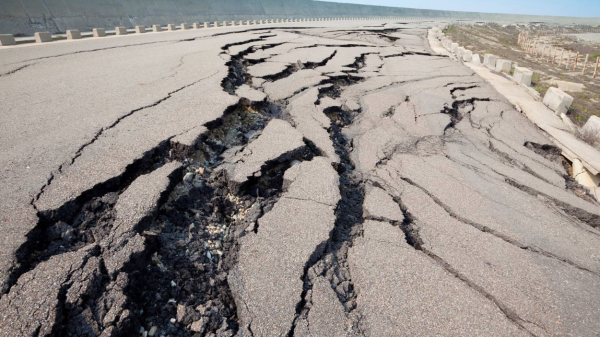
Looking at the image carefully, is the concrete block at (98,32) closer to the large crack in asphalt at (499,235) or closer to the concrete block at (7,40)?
the concrete block at (7,40)

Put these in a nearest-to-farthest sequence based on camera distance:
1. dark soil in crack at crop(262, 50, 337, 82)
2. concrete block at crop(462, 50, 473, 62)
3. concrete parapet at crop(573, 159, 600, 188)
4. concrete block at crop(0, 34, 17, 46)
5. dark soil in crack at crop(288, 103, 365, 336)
Answer: dark soil in crack at crop(288, 103, 365, 336)
concrete parapet at crop(573, 159, 600, 188)
dark soil in crack at crop(262, 50, 337, 82)
concrete block at crop(0, 34, 17, 46)
concrete block at crop(462, 50, 473, 62)

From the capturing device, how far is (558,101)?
575 centimetres

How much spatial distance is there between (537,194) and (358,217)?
1821 mm

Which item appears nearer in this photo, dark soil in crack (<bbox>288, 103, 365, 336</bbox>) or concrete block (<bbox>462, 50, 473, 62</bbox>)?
dark soil in crack (<bbox>288, 103, 365, 336</bbox>)

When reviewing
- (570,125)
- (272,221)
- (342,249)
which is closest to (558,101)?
(570,125)

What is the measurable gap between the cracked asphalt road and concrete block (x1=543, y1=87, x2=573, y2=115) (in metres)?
1.88

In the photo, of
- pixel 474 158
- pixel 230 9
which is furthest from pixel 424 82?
pixel 230 9

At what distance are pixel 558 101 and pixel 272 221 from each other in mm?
6164

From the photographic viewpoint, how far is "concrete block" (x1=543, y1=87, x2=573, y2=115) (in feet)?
18.6

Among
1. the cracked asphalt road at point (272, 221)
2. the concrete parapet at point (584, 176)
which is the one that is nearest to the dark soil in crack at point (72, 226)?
the cracked asphalt road at point (272, 221)

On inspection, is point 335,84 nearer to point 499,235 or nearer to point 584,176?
point 584,176

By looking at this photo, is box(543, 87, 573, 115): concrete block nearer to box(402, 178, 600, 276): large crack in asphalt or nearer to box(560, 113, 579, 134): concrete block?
box(560, 113, 579, 134): concrete block

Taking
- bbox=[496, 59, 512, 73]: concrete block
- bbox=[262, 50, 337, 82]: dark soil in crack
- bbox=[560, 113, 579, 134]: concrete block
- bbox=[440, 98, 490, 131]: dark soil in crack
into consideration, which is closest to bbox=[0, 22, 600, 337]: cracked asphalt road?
bbox=[440, 98, 490, 131]: dark soil in crack

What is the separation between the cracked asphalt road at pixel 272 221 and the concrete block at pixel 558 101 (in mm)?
1878
